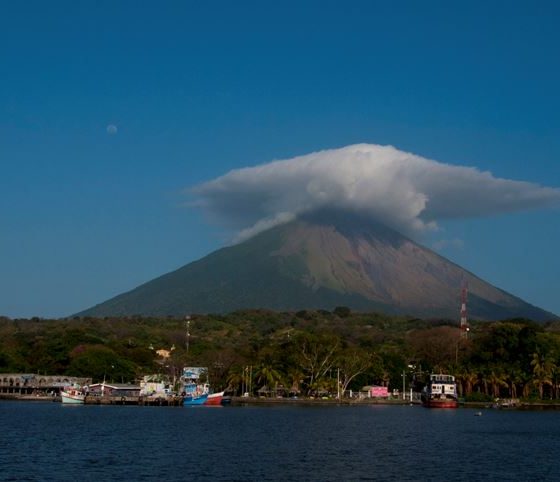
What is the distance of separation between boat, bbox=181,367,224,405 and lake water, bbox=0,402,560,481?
2700 centimetres

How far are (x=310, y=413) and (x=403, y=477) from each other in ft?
155

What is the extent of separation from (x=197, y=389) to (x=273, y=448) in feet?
204

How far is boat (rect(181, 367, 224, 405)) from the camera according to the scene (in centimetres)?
10844

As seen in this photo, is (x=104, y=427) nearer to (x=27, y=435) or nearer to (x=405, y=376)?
(x=27, y=435)

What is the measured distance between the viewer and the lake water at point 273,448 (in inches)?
1613

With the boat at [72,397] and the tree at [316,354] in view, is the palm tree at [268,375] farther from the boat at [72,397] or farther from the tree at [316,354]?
the boat at [72,397]

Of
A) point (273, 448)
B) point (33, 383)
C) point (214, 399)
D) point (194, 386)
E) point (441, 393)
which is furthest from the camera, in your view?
point (33, 383)

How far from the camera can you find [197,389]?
112 m

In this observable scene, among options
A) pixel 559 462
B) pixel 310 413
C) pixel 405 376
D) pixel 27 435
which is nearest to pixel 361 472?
pixel 559 462

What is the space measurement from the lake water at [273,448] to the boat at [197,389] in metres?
27.0

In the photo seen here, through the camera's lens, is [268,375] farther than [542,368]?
Yes

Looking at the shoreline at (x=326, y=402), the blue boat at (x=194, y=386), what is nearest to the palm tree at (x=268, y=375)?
the shoreline at (x=326, y=402)

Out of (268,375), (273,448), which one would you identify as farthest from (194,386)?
(273,448)

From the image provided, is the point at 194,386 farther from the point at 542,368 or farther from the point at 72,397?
the point at 542,368
